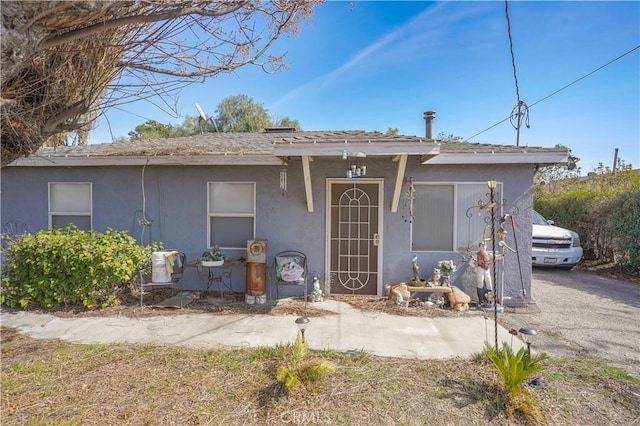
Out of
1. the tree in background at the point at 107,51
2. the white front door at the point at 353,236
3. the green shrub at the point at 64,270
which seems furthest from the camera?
the white front door at the point at 353,236

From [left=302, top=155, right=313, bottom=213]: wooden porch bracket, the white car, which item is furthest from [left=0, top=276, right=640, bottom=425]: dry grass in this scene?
the white car

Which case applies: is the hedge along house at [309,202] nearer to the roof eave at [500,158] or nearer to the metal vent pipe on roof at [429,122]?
the roof eave at [500,158]

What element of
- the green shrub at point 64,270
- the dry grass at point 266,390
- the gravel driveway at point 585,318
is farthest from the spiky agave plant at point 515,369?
the green shrub at point 64,270

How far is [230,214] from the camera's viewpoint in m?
6.19

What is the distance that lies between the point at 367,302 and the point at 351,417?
3068 mm

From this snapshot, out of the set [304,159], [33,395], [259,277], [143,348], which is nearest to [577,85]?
[304,159]

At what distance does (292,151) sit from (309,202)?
1281mm

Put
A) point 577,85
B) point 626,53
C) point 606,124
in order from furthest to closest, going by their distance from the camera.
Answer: point 606,124, point 577,85, point 626,53

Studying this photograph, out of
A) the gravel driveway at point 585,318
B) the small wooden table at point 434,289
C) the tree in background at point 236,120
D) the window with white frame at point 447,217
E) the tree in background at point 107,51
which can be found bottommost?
the gravel driveway at point 585,318

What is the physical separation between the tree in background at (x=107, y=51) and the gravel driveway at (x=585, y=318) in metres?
5.69

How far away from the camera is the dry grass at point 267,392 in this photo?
103 inches

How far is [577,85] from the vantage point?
27.2ft

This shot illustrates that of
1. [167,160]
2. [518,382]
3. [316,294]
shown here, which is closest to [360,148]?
[316,294]

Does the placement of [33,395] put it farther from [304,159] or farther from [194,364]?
[304,159]
